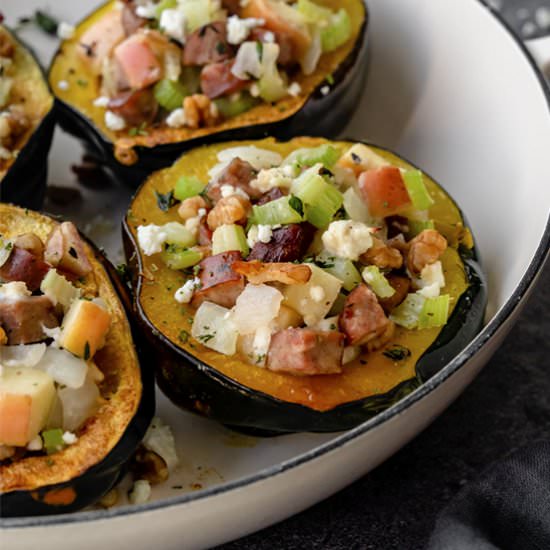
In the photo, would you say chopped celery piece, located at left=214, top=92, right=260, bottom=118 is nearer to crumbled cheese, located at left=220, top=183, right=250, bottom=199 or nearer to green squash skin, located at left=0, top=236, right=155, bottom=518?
crumbled cheese, located at left=220, top=183, right=250, bottom=199

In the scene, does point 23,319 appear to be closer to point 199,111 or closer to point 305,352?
point 305,352

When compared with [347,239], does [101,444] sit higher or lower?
lower

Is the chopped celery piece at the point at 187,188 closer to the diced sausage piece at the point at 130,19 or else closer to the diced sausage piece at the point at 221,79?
the diced sausage piece at the point at 221,79

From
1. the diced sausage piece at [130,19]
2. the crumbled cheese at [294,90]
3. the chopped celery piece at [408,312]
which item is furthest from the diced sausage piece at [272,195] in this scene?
the diced sausage piece at [130,19]

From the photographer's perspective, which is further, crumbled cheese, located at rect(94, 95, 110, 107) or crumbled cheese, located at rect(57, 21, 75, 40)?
crumbled cheese, located at rect(57, 21, 75, 40)

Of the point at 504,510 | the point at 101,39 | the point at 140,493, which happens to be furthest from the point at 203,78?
the point at 504,510

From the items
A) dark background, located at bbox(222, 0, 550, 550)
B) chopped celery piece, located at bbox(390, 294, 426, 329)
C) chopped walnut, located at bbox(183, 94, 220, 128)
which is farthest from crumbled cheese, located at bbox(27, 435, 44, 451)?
chopped walnut, located at bbox(183, 94, 220, 128)

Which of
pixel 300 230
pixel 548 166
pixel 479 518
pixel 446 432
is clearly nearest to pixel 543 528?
pixel 479 518
